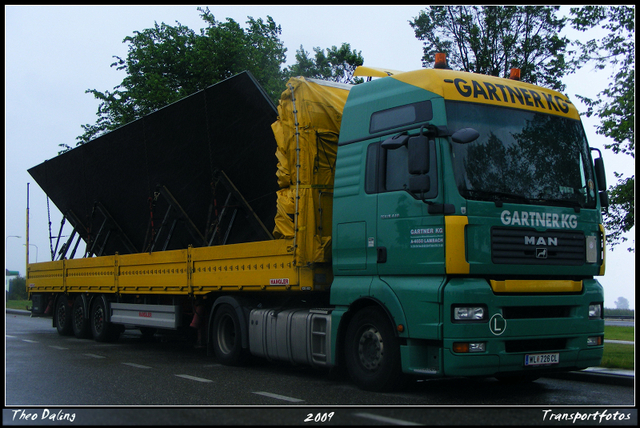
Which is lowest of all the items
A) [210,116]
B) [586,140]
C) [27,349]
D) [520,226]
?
[27,349]

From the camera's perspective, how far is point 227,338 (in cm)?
1106

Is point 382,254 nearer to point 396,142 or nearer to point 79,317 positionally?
point 396,142

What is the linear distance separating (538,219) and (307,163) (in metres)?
2.96

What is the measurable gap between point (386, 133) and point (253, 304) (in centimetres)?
363

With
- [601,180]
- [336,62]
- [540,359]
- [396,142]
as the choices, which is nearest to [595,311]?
[540,359]

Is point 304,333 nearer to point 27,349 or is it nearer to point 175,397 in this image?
point 175,397

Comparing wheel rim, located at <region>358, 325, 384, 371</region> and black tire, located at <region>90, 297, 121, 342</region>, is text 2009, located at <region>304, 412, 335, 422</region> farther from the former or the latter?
black tire, located at <region>90, 297, 121, 342</region>

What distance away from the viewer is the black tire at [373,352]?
307 inches

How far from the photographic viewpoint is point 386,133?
8.26m

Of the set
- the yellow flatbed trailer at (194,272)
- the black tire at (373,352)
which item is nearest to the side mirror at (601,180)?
the black tire at (373,352)

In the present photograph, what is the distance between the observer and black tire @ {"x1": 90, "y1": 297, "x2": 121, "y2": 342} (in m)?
15.4

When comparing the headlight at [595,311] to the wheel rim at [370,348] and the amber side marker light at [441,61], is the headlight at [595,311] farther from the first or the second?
the amber side marker light at [441,61]

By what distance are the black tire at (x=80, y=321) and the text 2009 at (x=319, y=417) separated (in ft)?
36.1

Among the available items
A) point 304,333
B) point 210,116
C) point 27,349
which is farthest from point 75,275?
point 304,333
